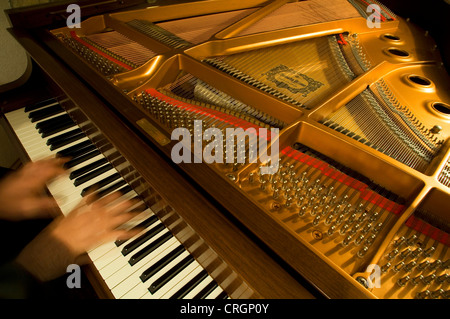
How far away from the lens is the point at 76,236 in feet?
4.12

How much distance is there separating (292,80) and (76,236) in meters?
1.53

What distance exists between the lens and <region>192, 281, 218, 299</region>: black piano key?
44.5 inches

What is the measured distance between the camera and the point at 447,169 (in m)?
1.39

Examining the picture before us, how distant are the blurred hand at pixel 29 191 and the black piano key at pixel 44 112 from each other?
0.39 meters

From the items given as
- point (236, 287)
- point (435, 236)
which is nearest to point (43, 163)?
point (236, 287)

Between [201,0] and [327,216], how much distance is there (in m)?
2.10

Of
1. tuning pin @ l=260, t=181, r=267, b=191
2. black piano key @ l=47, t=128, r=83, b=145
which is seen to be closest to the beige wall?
black piano key @ l=47, t=128, r=83, b=145

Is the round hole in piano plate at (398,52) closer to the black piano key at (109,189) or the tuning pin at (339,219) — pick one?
the tuning pin at (339,219)

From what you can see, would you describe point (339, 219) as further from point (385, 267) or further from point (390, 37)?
point (390, 37)

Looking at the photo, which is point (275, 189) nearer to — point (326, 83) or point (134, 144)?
point (134, 144)

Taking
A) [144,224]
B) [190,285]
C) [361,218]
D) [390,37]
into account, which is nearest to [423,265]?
[361,218]

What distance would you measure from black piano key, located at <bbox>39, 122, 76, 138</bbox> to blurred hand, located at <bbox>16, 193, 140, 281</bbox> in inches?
24.0

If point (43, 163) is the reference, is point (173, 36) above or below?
above

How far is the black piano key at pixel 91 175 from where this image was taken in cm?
147
